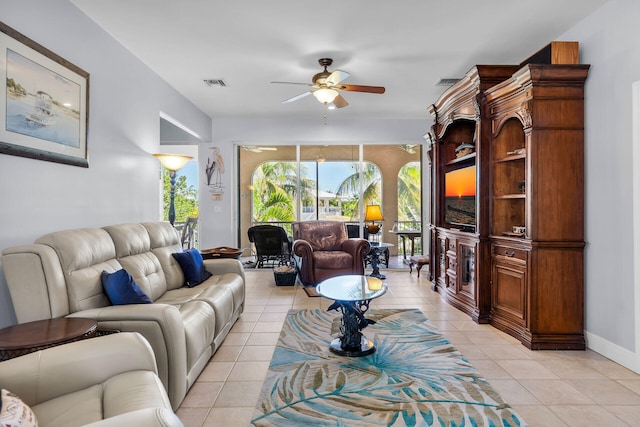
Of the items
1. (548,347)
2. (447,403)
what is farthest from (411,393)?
(548,347)

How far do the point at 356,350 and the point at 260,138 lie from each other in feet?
16.7

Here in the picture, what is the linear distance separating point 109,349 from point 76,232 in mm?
1201

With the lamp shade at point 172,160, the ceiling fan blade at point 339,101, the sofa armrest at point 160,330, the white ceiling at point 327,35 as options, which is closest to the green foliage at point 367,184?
the white ceiling at point 327,35

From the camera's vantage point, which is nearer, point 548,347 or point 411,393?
point 411,393

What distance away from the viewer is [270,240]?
6605 mm

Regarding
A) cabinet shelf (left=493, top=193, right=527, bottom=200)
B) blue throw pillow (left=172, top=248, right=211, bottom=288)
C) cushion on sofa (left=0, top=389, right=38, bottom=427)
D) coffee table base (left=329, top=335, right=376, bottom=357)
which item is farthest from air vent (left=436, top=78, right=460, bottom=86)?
cushion on sofa (left=0, top=389, right=38, bottom=427)

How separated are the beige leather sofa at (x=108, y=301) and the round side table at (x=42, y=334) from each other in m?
0.12

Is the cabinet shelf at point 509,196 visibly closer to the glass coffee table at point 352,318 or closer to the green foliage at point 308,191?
the glass coffee table at point 352,318

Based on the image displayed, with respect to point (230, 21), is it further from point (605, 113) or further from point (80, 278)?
point (605, 113)

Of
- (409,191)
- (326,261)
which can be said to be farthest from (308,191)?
(326,261)

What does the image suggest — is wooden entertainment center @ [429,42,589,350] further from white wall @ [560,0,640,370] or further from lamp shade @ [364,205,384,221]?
lamp shade @ [364,205,384,221]

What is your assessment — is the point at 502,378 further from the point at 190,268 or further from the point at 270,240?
the point at 270,240

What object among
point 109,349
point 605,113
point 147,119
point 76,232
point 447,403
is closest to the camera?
point 109,349

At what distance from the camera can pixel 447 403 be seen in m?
2.25
